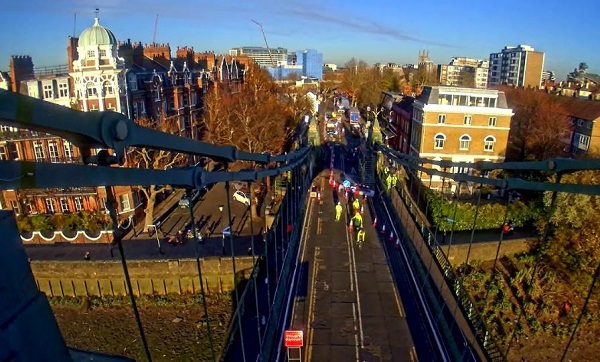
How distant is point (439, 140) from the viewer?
27.8 metres

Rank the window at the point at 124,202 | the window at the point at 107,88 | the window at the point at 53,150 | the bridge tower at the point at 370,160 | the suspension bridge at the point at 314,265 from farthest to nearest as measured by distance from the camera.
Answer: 1. the bridge tower at the point at 370,160
2. the window at the point at 107,88
3. the window at the point at 124,202
4. the window at the point at 53,150
5. the suspension bridge at the point at 314,265

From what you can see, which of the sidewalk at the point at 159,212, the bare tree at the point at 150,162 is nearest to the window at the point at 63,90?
the bare tree at the point at 150,162

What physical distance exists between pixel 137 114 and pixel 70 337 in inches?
530

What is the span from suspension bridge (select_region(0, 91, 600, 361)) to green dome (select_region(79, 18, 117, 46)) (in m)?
13.0

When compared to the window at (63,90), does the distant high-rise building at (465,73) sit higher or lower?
higher

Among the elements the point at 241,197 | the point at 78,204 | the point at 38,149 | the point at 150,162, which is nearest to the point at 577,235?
the point at 241,197

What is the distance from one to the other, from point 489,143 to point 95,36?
78.9ft

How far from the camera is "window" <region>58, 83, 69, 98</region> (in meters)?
22.0

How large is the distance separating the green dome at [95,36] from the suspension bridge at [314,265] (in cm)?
1297

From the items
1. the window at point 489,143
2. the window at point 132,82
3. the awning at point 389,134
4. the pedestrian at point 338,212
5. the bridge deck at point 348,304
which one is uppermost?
the window at point 132,82

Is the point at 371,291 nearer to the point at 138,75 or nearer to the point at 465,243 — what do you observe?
the point at 465,243

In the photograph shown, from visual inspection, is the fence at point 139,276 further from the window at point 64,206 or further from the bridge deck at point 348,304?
the window at point 64,206

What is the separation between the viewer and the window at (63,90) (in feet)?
72.3

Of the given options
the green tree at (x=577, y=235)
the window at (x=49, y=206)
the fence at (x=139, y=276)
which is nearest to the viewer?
the green tree at (x=577, y=235)
